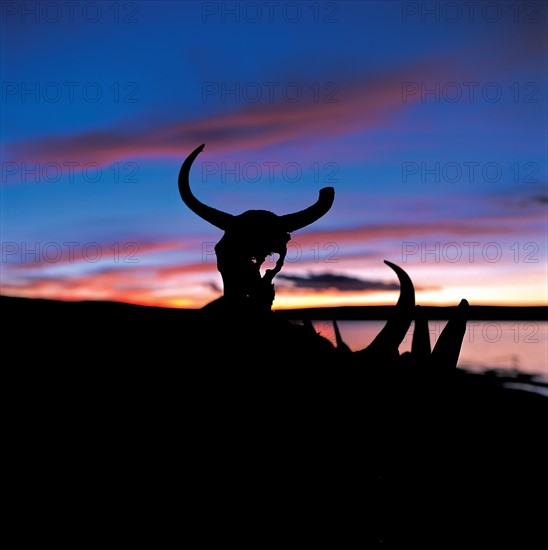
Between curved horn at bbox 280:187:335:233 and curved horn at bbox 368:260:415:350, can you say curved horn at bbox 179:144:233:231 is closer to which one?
curved horn at bbox 280:187:335:233

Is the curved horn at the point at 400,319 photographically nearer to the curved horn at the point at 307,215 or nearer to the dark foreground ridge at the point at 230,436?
the dark foreground ridge at the point at 230,436

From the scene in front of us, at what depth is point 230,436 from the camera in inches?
116

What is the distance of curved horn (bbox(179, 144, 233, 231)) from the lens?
443 cm

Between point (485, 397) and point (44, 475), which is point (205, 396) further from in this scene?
point (485, 397)

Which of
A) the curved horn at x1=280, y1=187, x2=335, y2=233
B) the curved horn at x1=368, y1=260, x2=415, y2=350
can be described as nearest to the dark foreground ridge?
the curved horn at x1=368, y1=260, x2=415, y2=350

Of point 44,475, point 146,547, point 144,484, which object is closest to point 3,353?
point 44,475

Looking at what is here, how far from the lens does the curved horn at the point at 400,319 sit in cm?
318

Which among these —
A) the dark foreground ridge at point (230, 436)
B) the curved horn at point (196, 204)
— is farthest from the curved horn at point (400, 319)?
the curved horn at point (196, 204)

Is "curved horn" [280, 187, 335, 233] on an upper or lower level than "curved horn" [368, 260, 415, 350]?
upper

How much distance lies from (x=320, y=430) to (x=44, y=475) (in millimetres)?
1284

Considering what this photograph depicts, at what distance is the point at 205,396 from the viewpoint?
3061 millimetres

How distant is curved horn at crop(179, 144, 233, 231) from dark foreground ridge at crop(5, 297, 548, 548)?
1052mm

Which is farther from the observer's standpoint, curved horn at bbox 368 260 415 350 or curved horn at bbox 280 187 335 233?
curved horn at bbox 280 187 335 233

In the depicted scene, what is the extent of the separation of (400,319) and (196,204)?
1.95m
